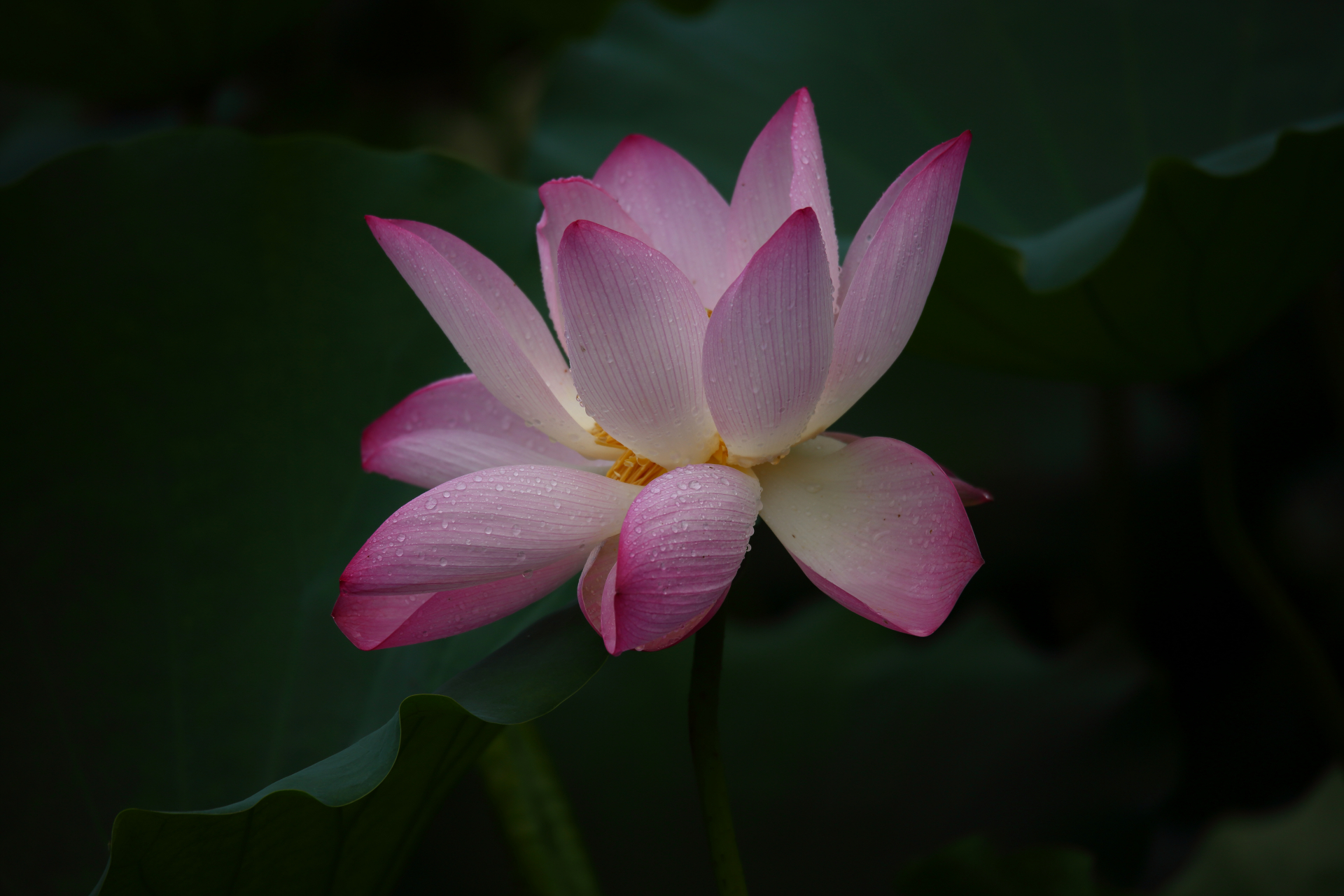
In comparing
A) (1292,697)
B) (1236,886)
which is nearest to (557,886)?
(1236,886)

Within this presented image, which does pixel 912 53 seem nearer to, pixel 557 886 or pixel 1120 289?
pixel 1120 289

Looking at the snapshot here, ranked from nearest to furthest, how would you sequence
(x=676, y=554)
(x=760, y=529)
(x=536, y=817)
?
1. (x=676, y=554)
2. (x=536, y=817)
3. (x=760, y=529)

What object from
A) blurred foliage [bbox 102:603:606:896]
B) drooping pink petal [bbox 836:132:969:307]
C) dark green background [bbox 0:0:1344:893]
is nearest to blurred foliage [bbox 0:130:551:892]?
dark green background [bbox 0:0:1344:893]

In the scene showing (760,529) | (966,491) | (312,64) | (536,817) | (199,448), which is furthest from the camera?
(312,64)

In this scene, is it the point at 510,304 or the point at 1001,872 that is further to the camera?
the point at 1001,872

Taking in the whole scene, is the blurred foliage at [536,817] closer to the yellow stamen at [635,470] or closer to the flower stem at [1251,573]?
the yellow stamen at [635,470]

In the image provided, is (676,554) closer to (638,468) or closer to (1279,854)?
(638,468)

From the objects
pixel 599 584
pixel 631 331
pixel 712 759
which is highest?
pixel 631 331

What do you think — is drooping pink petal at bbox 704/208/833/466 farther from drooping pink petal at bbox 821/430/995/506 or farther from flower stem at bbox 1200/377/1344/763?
flower stem at bbox 1200/377/1344/763

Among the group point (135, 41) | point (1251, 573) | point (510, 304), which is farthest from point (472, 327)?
point (135, 41)
